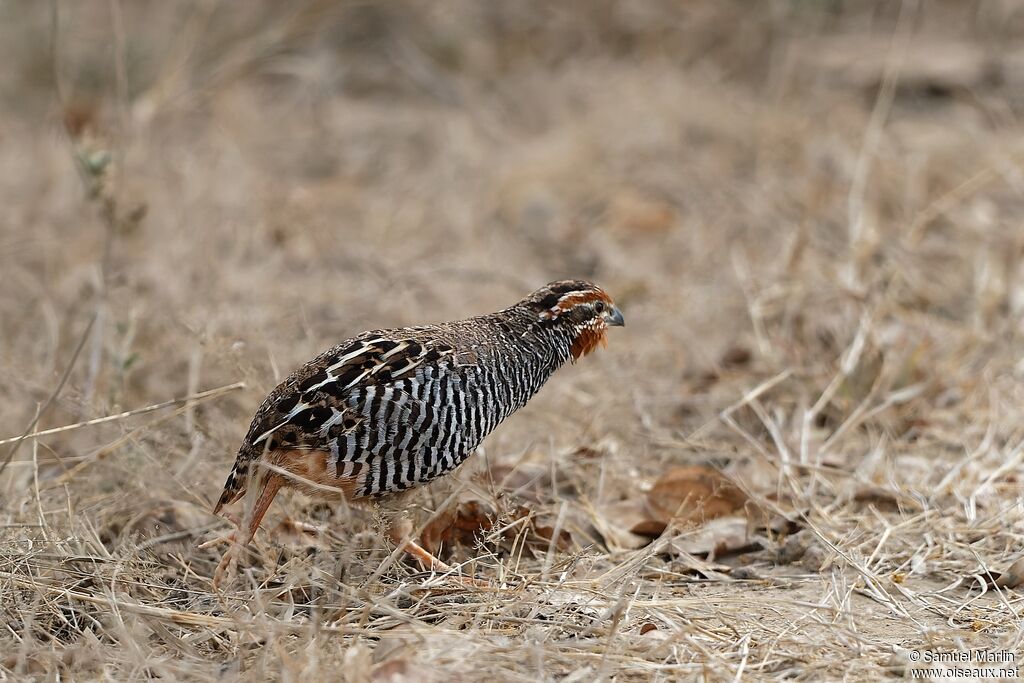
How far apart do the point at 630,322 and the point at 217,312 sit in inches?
102

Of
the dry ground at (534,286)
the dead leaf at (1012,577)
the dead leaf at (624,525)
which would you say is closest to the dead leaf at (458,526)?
the dry ground at (534,286)

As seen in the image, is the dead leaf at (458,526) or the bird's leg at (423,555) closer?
the bird's leg at (423,555)

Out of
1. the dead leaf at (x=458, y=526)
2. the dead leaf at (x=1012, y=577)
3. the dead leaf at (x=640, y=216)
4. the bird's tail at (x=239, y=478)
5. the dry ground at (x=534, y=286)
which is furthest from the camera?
the dead leaf at (x=640, y=216)

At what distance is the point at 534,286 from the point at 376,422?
3485 mm

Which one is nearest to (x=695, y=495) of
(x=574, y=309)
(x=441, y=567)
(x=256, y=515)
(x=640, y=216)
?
(x=574, y=309)

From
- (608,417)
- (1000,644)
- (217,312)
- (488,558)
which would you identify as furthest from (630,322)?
(1000,644)

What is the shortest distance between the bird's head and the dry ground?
60cm

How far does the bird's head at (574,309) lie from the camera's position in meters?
4.85

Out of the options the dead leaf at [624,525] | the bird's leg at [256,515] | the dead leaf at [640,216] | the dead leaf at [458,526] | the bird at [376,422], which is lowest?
the dead leaf at [624,525]

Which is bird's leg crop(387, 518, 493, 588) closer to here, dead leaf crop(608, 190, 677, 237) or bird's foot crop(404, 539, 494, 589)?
bird's foot crop(404, 539, 494, 589)

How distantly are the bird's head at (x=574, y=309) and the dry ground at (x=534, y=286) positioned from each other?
597mm

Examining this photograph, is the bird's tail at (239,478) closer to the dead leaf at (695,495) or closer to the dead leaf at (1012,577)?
the dead leaf at (695,495)

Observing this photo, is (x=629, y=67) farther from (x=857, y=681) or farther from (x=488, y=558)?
(x=857, y=681)

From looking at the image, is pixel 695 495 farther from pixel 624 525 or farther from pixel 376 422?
pixel 376 422
